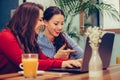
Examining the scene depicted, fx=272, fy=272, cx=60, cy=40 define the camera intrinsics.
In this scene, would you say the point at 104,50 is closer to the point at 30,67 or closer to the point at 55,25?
the point at 30,67

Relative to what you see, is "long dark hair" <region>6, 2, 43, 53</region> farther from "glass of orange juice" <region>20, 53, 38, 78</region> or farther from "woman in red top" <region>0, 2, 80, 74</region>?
"glass of orange juice" <region>20, 53, 38, 78</region>

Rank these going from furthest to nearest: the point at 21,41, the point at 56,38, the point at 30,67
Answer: the point at 56,38 → the point at 21,41 → the point at 30,67

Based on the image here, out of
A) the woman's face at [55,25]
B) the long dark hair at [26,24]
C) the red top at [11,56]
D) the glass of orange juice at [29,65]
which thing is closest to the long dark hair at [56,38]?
the woman's face at [55,25]

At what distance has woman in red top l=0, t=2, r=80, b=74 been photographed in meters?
1.80

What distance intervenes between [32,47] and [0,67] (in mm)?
290

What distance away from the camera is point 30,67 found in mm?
1408

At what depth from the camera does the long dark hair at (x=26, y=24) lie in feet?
6.34

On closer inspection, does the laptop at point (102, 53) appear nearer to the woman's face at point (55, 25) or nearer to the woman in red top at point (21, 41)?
the woman in red top at point (21, 41)

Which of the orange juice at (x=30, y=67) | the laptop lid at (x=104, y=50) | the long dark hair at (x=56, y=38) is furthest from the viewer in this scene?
the long dark hair at (x=56, y=38)

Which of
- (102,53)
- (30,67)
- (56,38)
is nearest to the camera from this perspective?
(30,67)

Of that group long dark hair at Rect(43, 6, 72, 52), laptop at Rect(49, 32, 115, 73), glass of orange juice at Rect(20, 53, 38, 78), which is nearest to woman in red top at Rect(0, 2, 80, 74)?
laptop at Rect(49, 32, 115, 73)

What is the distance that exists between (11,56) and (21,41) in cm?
16

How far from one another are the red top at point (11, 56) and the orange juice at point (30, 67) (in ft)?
1.20

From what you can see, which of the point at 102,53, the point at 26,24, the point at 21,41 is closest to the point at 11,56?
the point at 21,41
